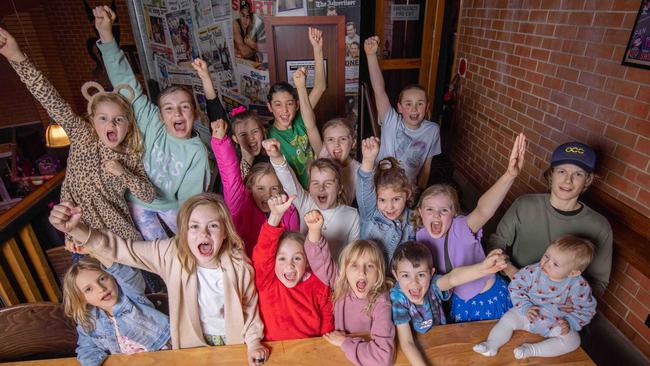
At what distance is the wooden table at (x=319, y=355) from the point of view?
5.72ft

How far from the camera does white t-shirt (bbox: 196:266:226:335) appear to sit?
6.23ft

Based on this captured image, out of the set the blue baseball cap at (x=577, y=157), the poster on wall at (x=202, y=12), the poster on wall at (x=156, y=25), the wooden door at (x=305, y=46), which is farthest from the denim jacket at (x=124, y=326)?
the poster on wall at (x=156, y=25)

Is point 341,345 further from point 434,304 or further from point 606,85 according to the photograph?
point 606,85

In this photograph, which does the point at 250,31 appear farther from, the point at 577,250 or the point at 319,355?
the point at 577,250

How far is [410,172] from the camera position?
320 cm

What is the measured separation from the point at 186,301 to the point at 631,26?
2.90 meters

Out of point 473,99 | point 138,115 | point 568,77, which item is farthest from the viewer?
point 473,99

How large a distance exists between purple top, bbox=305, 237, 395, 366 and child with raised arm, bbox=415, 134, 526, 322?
1.63ft

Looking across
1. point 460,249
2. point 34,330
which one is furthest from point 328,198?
point 34,330

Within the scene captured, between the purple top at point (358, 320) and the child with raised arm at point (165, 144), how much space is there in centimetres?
99

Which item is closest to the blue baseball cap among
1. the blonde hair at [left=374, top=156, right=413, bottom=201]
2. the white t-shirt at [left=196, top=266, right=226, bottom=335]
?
the blonde hair at [left=374, top=156, right=413, bottom=201]

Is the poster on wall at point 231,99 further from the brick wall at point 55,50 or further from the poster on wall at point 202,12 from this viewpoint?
the brick wall at point 55,50

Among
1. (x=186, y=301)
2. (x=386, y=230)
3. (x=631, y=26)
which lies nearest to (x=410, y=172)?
(x=386, y=230)

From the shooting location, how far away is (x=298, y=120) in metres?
2.99
